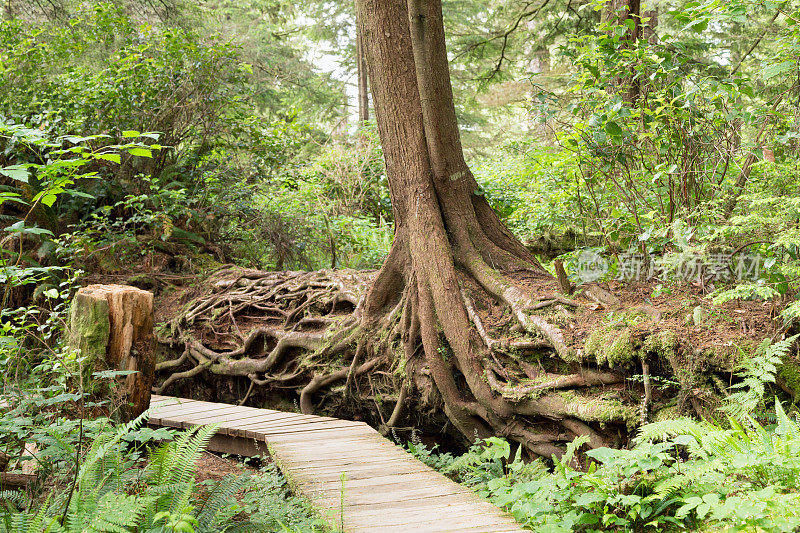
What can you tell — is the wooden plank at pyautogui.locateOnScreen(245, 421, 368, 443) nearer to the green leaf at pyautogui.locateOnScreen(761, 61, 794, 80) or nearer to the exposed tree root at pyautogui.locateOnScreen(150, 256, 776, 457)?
the exposed tree root at pyautogui.locateOnScreen(150, 256, 776, 457)

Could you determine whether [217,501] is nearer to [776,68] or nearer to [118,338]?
[118,338]

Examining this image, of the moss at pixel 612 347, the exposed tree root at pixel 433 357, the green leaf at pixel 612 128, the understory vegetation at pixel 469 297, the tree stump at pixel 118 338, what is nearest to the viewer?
the understory vegetation at pixel 469 297

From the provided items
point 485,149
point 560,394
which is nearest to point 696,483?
point 560,394

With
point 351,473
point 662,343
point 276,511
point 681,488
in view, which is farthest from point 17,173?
point 662,343

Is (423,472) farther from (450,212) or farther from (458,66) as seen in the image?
(458,66)

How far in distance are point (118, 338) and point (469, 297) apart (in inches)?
135

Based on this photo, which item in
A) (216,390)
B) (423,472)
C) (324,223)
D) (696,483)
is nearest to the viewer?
(696,483)

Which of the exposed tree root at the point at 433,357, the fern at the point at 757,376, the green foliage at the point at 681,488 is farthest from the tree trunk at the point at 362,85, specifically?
the green foliage at the point at 681,488

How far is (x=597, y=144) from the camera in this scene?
18.9 feet

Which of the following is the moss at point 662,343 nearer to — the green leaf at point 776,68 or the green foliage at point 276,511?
the green leaf at point 776,68

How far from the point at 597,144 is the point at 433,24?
97.2 inches

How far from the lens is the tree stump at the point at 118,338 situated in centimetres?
511

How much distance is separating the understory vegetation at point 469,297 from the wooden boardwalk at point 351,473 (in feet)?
0.73

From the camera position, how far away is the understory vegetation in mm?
3557
